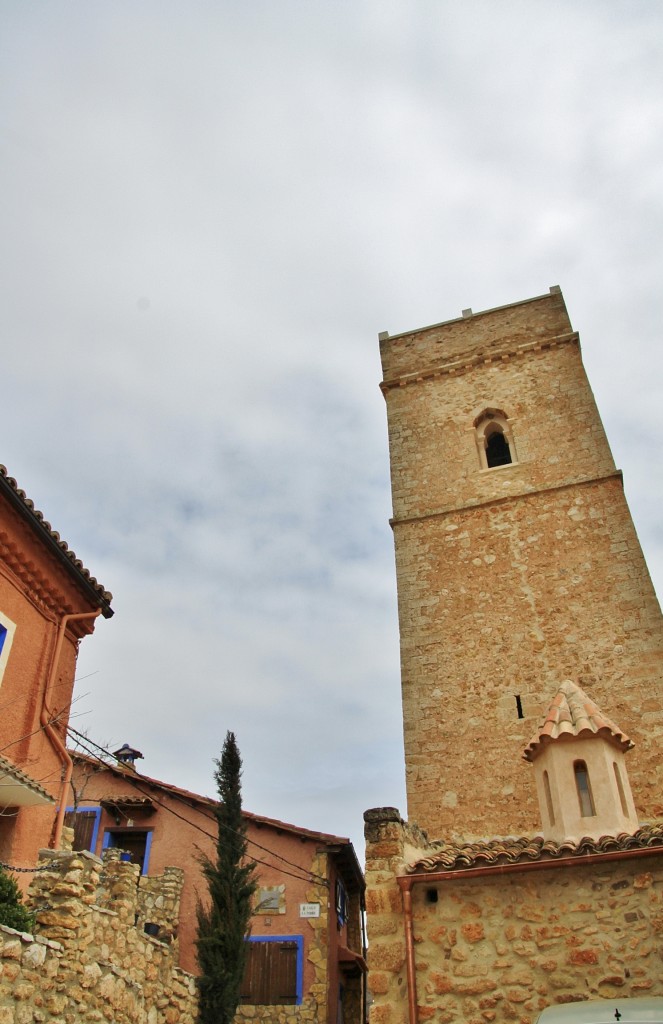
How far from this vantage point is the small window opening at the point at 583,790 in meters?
8.98

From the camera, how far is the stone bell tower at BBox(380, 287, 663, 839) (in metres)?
12.9

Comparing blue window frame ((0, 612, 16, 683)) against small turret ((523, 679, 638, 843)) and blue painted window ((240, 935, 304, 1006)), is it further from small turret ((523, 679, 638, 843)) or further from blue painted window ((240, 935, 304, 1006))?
blue painted window ((240, 935, 304, 1006))

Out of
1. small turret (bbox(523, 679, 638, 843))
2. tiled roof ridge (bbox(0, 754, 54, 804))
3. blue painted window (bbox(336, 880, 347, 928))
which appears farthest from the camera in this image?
blue painted window (bbox(336, 880, 347, 928))

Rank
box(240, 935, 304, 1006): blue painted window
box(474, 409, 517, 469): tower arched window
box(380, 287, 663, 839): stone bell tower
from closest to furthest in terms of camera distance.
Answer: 1. box(380, 287, 663, 839): stone bell tower
2. box(240, 935, 304, 1006): blue painted window
3. box(474, 409, 517, 469): tower arched window

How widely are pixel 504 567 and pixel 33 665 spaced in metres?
8.52

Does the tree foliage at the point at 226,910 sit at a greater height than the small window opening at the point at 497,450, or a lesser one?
lesser

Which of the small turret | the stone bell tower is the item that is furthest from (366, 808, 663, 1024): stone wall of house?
the stone bell tower

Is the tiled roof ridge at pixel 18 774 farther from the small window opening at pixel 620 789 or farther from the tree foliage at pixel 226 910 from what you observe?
the small window opening at pixel 620 789

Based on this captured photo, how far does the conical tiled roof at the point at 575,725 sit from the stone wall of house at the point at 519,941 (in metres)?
2.12

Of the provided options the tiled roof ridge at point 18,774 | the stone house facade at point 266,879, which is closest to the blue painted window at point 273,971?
the stone house facade at point 266,879

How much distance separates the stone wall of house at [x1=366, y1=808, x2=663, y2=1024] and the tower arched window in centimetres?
1036

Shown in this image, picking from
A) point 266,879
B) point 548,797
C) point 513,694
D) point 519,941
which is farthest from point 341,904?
point 519,941

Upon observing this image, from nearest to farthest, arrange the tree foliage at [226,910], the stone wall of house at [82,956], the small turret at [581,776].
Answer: the stone wall of house at [82,956] < the small turret at [581,776] < the tree foliage at [226,910]

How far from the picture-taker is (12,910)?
25.0 ft
